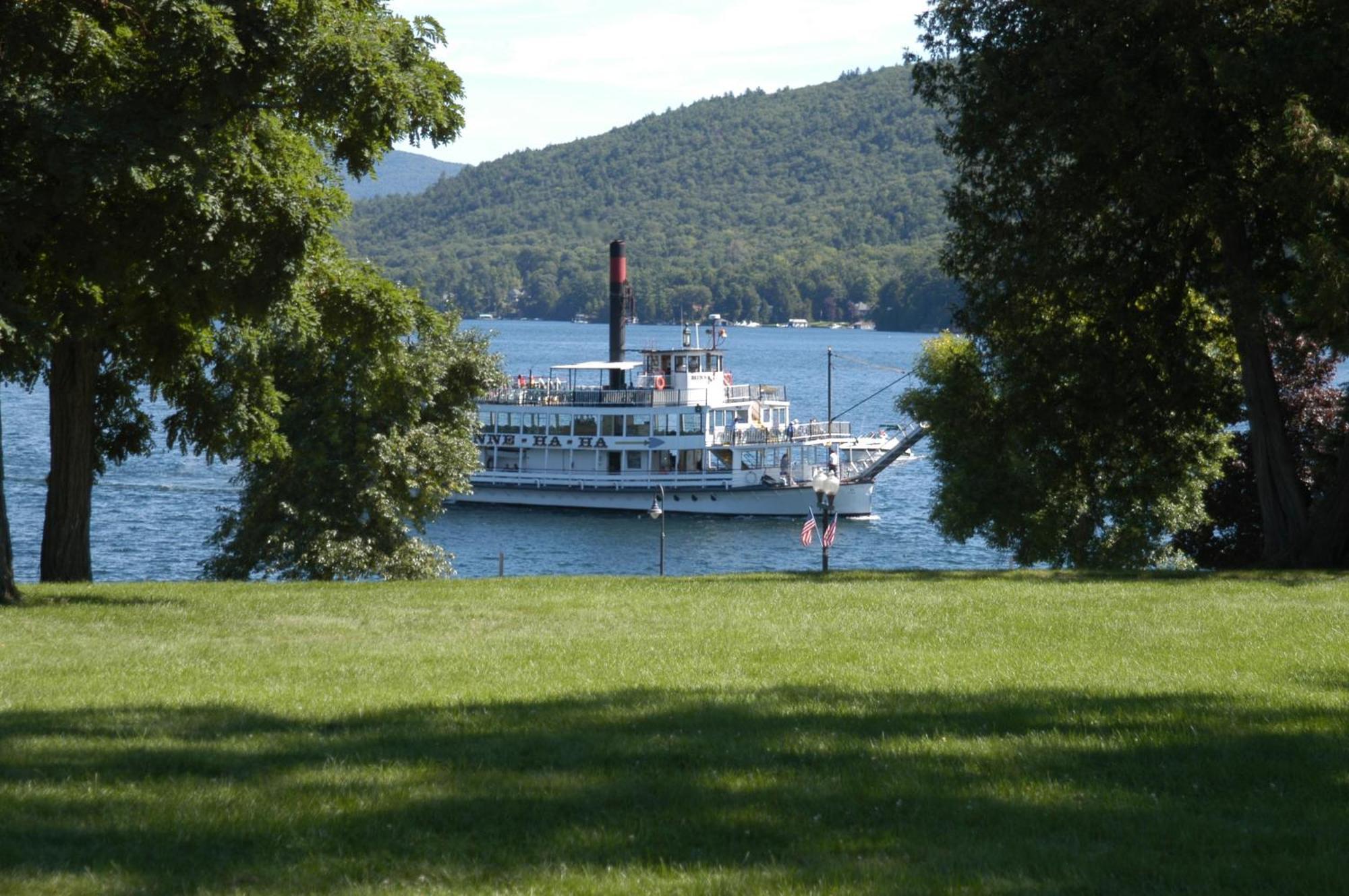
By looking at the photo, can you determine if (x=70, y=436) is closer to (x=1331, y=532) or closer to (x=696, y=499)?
(x=1331, y=532)

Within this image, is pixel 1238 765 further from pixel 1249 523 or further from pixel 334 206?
pixel 1249 523

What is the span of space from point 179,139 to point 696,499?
4834 centimetres

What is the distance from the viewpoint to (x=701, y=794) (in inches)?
253

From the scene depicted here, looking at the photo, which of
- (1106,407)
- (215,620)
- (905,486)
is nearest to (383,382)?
(215,620)

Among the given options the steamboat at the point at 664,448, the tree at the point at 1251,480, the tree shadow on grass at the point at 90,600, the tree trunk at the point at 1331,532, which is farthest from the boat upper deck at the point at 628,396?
the tree shadow on grass at the point at 90,600

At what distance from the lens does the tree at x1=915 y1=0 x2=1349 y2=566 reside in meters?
16.7

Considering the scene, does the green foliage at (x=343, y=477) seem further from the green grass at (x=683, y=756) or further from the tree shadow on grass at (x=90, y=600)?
the green grass at (x=683, y=756)

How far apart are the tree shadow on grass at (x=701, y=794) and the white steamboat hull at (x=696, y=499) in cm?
4953

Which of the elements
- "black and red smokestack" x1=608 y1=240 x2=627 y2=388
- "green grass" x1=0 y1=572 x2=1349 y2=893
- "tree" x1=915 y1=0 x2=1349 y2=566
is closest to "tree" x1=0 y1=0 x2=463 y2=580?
"green grass" x1=0 y1=572 x2=1349 y2=893

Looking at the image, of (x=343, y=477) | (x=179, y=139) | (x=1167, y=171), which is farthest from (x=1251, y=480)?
(x=179, y=139)

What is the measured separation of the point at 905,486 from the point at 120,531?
38217mm

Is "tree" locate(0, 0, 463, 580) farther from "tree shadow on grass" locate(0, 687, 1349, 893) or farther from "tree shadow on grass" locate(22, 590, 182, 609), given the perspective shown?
"tree shadow on grass" locate(0, 687, 1349, 893)

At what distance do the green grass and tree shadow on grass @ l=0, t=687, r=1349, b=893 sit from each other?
0.02 meters

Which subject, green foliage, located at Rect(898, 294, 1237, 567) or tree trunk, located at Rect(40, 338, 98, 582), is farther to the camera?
green foliage, located at Rect(898, 294, 1237, 567)
